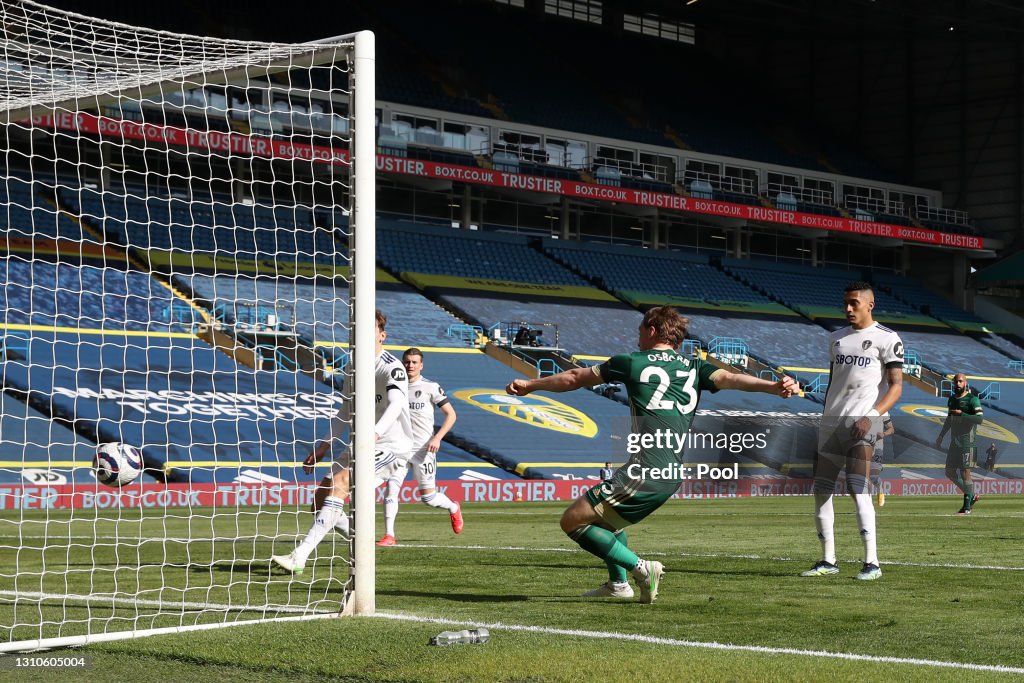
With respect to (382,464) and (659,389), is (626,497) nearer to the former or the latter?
(659,389)

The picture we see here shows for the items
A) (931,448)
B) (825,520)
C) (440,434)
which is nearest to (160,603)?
(825,520)

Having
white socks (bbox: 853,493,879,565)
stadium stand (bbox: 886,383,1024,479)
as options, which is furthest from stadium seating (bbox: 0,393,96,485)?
stadium stand (bbox: 886,383,1024,479)

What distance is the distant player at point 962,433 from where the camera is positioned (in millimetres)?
18984

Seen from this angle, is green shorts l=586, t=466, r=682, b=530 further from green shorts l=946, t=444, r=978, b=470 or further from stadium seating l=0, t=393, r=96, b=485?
stadium seating l=0, t=393, r=96, b=485

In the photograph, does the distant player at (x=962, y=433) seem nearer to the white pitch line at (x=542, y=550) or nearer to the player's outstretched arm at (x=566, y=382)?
the white pitch line at (x=542, y=550)

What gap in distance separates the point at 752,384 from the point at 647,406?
0.58 metres

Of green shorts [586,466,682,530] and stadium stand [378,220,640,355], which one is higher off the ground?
stadium stand [378,220,640,355]

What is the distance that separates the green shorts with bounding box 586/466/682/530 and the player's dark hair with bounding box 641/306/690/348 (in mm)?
756

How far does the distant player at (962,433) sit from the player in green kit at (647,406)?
12.2 m

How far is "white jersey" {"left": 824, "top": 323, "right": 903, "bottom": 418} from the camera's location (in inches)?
353

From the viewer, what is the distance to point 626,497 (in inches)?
280

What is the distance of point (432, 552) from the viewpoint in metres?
11.4

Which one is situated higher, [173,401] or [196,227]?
[196,227]

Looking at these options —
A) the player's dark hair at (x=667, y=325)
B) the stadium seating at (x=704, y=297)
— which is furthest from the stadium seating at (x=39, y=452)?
the stadium seating at (x=704, y=297)
